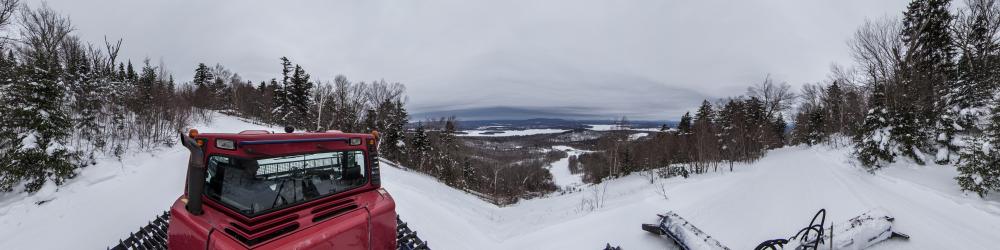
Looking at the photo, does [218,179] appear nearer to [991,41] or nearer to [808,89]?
[991,41]

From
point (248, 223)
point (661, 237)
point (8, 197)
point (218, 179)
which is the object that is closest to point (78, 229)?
point (8, 197)

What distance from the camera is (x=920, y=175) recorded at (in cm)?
1277

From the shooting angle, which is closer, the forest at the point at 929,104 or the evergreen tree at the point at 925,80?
the forest at the point at 929,104

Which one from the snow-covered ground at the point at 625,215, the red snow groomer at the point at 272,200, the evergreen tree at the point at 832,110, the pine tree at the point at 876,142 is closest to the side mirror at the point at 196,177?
the red snow groomer at the point at 272,200

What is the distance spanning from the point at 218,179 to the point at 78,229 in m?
7.14

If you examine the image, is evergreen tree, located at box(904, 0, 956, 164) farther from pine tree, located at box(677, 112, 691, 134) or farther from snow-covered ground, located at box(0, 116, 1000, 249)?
pine tree, located at box(677, 112, 691, 134)

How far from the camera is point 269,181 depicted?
3.44m

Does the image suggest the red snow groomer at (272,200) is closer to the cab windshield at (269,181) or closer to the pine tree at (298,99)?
the cab windshield at (269,181)

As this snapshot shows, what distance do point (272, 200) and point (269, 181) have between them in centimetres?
21

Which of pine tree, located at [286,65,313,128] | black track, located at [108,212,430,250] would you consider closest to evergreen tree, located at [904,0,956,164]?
black track, located at [108,212,430,250]

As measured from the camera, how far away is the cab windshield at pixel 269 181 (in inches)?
131

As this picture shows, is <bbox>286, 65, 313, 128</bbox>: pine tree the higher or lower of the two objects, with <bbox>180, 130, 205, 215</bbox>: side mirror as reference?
higher

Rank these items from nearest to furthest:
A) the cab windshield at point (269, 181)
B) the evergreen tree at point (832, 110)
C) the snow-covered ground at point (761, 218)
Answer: the cab windshield at point (269, 181) < the snow-covered ground at point (761, 218) < the evergreen tree at point (832, 110)

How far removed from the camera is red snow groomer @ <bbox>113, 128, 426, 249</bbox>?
308 centimetres
